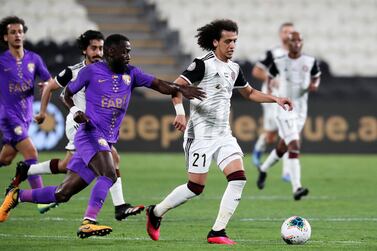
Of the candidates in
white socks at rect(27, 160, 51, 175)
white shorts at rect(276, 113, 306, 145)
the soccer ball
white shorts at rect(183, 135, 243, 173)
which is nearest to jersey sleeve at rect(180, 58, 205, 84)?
white shorts at rect(183, 135, 243, 173)

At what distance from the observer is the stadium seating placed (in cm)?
2562

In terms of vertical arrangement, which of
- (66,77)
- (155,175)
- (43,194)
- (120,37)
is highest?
(120,37)

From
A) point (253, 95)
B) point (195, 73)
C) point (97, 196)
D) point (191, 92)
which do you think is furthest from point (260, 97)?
point (97, 196)

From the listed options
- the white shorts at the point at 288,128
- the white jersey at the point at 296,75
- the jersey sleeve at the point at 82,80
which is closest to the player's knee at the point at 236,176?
the jersey sleeve at the point at 82,80

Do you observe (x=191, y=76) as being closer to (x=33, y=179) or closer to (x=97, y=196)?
(x=97, y=196)

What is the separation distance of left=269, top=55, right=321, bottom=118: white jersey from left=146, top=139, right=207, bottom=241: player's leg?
17.7ft

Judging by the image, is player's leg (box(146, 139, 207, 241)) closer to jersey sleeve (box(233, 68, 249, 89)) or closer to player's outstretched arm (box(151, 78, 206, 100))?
player's outstretched arm (box(151, 78, 206, 100))

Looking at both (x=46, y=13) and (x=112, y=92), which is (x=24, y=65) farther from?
(x=46, y=13)

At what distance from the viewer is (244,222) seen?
33.7ft

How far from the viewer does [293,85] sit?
14305 millimetres

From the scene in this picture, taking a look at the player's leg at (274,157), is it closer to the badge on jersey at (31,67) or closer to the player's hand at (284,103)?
the badge on jersey at (31,67)

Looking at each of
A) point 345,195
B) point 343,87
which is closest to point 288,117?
point 345,195

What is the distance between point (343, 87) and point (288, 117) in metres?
9.12

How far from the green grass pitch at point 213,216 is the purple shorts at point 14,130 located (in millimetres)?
860
